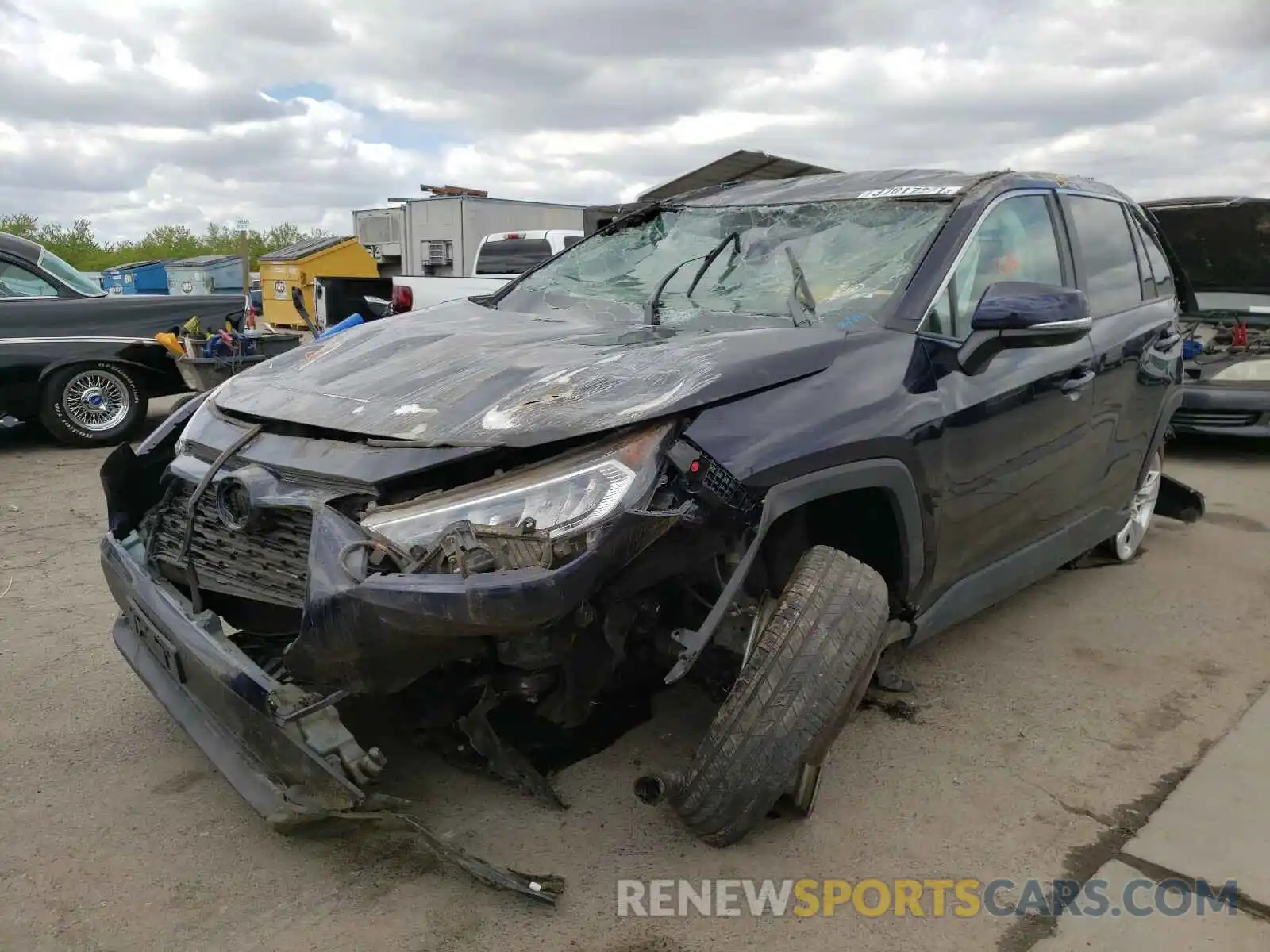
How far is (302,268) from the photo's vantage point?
Result: 1850 centimetres

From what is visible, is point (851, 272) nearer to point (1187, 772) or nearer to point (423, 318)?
point (423, 318)

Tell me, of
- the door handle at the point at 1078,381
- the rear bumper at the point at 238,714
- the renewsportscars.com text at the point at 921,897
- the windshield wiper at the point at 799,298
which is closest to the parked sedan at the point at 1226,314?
the door handle at the point at 1078,381

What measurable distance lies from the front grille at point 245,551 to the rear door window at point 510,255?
9.77 m

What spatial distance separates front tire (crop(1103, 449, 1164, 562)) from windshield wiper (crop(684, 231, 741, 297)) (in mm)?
2400

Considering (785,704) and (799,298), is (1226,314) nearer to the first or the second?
(799,298)

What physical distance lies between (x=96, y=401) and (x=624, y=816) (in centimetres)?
683

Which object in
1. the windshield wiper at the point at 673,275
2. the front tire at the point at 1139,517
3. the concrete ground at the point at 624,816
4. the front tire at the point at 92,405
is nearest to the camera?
the concrete ground at the point at 624,816

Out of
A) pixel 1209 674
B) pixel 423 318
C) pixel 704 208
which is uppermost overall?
pixel 704 208

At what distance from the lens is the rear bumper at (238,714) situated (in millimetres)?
2141

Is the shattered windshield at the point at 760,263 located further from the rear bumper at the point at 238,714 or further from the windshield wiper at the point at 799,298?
the rear bumper at the point at 238,714

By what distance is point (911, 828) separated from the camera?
8.49 ft

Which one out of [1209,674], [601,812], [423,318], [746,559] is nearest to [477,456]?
[746,559]

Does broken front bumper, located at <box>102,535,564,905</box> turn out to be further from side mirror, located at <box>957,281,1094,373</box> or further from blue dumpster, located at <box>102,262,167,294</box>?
blue dumpster, located at <box>102,262,167,294</box>

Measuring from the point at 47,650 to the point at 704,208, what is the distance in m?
3.03
